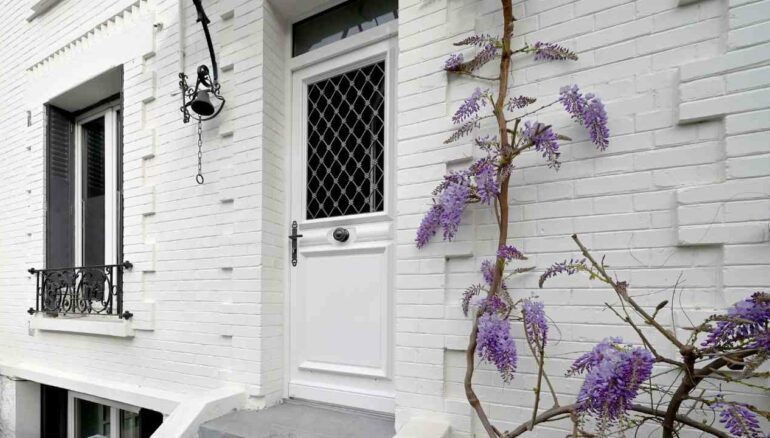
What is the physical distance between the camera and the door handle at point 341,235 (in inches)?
99.9

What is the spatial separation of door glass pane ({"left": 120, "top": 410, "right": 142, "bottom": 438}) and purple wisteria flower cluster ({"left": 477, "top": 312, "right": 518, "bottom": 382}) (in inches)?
128

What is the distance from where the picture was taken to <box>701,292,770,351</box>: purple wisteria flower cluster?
1.16 m

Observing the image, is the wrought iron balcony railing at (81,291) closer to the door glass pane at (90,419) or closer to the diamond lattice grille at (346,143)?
the door glass pane at (90,419)

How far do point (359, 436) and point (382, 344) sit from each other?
0.47m

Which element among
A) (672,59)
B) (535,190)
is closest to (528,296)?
(535,190)

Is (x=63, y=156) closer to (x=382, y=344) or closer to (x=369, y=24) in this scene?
(x=369, y=24)

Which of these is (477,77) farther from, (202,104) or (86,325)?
(86,325)

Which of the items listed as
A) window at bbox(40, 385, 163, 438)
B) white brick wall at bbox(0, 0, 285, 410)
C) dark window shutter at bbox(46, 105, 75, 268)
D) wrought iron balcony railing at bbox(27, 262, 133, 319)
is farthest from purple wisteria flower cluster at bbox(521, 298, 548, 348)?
dark window shutter at bbox(46, 105, 75, 268)

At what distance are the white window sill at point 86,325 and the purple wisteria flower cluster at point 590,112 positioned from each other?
10.2 feet

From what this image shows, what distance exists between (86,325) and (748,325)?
3.96m

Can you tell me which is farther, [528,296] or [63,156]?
[63,156]

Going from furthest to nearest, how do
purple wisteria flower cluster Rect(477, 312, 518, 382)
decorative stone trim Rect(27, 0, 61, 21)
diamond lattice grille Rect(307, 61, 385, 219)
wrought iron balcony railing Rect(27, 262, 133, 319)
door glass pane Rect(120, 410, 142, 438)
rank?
decorative stone trim Rect(27, 0, 61, 21), door glass pane Rect(120, 410, 142, 438), wrought iron balcony railing Rect(27, 262, 133, 319), diamond lattice grille Rect(307, 61, 385, 219), purple wisteria flower cluster Rect(477, 312, 518, 382)

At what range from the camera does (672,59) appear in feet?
5.39

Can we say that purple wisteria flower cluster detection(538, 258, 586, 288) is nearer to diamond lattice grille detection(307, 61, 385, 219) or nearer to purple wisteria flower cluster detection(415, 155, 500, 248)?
purple wisteria flower cluster detection(415, 155, 500, 248)
